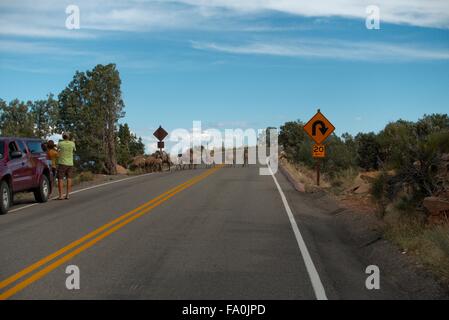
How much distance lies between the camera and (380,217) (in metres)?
13.6

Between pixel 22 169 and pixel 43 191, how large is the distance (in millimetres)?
1470

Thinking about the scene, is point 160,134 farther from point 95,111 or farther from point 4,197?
point 4,197

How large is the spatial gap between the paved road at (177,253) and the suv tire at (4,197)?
1.24 feet

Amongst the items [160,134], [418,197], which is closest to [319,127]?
[418,197]

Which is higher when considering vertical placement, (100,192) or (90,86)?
(90,86)

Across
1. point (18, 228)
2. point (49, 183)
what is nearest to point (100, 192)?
point (49, 183)

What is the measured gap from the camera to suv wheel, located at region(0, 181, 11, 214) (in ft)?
48.9

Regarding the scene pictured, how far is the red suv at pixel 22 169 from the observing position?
50.6 feet

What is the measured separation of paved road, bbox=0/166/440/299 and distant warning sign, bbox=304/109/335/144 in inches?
318

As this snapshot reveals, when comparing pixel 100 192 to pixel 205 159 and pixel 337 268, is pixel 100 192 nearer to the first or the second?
pixel 337 268

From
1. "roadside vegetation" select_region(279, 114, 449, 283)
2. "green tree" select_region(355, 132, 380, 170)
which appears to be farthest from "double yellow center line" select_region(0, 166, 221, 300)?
"green tree" select_region(355, 132, 380, 170)

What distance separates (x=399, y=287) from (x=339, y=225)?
598cm

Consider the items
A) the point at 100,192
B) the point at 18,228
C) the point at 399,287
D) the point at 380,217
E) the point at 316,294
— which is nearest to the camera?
the point at 316,294

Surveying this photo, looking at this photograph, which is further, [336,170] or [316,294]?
[336,170]
